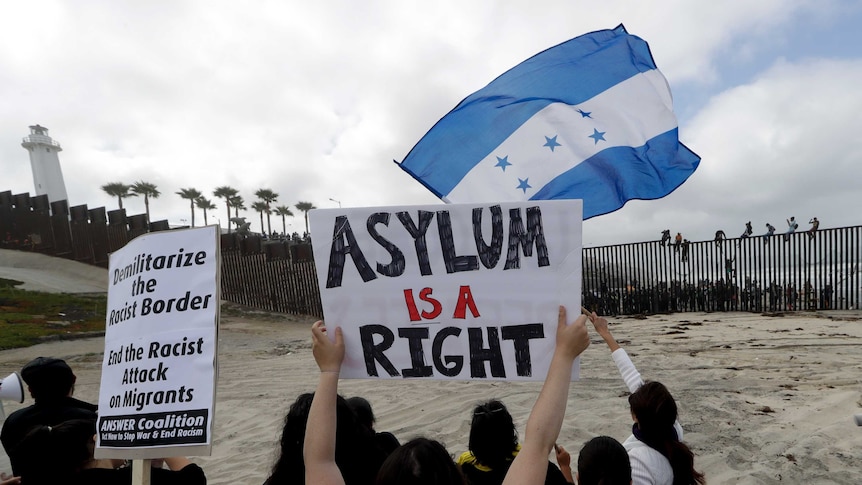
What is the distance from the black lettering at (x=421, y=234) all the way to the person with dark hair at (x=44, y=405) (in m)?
2.00

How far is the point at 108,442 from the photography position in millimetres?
1899

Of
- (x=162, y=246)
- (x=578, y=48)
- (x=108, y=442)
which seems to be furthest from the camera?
(x=578, y=48)

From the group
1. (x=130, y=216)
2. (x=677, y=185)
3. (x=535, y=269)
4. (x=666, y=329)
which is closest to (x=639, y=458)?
(x=535, y=269)

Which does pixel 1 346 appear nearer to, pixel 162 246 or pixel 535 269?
pixel 162 246

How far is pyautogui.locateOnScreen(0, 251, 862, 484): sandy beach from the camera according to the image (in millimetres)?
3814

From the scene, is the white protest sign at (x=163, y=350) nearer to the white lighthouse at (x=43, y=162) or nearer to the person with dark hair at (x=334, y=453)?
the person with dark hair at (x=334, y=453)

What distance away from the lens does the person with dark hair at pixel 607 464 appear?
5.79ft

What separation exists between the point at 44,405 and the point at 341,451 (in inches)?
77.6

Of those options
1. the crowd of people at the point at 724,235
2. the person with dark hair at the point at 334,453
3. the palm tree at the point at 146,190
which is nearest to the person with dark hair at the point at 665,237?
the crowd of people at the point at 724,235

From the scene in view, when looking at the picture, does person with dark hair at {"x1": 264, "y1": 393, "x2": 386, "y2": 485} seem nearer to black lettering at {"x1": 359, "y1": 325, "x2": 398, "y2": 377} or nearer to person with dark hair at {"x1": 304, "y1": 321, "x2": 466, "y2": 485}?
person with dark hair at {"x1": 304, "y1": 321, "x2": 466, "y2": 485}

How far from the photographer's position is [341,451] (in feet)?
5.17

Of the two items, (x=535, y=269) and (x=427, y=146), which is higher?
(x=427, y=146)

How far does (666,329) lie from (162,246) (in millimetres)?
10847

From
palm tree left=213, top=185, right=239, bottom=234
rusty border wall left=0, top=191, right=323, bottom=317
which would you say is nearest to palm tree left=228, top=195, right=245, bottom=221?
palm tree left=213, top=185, right=239, bottom=234
